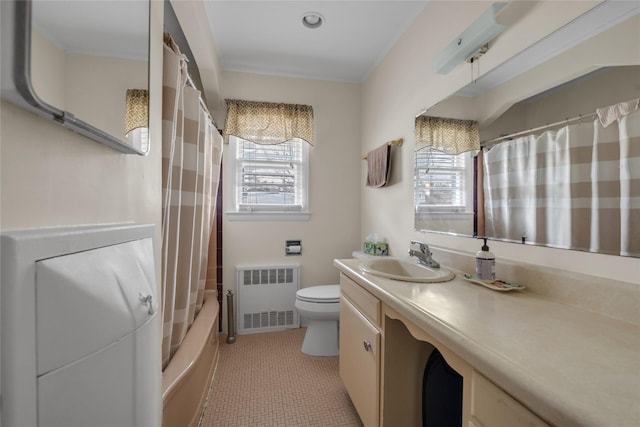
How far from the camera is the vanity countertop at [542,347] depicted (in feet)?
1.52

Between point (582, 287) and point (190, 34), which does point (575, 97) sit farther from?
point (190, 34)

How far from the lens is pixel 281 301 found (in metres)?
2.57

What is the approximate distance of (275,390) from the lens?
1.73 metres

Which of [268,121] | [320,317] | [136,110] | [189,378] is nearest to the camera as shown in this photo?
[136,110]

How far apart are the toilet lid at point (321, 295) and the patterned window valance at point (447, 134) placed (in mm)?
1255

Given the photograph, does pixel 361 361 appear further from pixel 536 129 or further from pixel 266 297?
pixel 266 297

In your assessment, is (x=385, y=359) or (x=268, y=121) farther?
(x=268, y=121)

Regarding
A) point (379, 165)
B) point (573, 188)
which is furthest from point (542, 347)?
point (379, 165)

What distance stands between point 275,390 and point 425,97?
2.13 m

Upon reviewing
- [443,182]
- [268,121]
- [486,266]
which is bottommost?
[486,266]

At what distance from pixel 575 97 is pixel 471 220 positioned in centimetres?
65

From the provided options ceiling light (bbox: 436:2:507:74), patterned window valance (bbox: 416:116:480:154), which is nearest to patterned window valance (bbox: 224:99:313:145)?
patterned window valance (bbox: 416:116:480:154)

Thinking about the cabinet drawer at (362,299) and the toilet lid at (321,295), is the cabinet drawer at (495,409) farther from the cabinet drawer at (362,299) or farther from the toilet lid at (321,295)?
the toilet lid at (321,295)

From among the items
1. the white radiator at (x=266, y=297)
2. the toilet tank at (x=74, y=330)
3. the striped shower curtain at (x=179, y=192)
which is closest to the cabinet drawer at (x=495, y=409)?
the toilet tank at (x=74, y=330)
